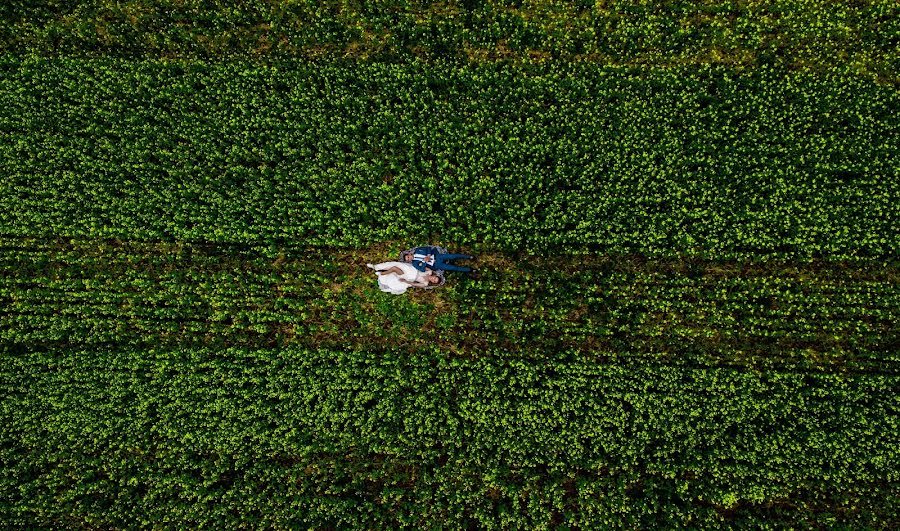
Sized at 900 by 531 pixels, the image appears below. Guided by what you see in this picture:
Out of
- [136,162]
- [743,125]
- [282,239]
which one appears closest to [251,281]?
[282,239]

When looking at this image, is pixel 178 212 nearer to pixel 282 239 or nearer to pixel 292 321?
pixel 282 239

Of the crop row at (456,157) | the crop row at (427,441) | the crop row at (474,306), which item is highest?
the crop row at (456,157)

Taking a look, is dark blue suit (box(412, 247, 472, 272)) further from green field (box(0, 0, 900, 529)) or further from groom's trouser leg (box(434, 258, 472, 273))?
green field (box(0, 0, 900, 529))

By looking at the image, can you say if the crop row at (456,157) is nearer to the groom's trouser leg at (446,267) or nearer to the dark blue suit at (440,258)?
the dark blue suit at (440,258)

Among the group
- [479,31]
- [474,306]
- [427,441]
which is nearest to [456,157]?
[479,31]

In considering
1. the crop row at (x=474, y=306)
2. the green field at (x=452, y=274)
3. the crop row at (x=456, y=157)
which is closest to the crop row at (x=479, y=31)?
the green field at (x=452, y=274)

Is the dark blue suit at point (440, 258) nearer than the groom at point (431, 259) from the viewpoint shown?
No

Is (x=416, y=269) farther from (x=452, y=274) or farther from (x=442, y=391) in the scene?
(x=442, y=391)
